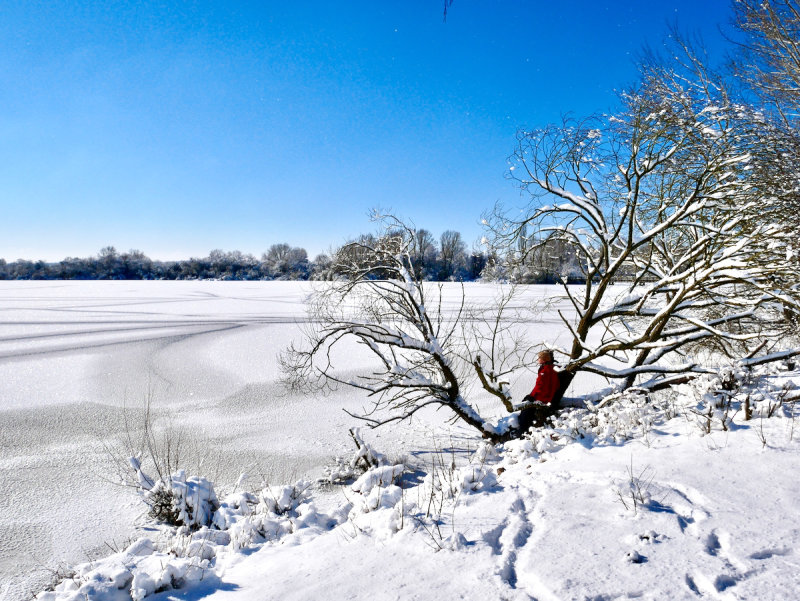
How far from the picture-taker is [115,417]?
9.64 m

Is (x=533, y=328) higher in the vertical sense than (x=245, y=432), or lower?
higher

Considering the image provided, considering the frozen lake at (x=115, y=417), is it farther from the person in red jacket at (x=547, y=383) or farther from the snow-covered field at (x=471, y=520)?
the person in red jacket at (x=547, y=383)

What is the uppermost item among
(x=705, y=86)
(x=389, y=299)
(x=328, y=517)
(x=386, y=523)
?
(x=705, y=86)

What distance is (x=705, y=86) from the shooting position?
631 centimetres

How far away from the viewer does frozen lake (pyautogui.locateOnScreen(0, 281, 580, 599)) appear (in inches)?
222

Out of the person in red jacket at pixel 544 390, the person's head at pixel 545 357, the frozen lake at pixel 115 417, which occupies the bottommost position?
the frozen lake at pixel 115 417

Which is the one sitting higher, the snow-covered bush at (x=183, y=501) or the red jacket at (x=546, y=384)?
the red jacket at (x=546, y=384)

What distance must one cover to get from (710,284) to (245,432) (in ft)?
27.1

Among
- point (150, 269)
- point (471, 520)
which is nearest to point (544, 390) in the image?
point (471, 520)

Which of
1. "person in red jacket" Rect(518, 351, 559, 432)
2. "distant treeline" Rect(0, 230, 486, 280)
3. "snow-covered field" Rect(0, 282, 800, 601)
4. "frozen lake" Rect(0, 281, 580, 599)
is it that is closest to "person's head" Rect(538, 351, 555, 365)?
"person in red jacket" Rect(518, 351, 559, 432)

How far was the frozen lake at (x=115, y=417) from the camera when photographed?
18.5 ft

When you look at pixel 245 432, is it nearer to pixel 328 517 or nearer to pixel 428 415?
pixel 428 415

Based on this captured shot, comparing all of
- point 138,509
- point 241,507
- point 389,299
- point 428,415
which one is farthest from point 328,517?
point 428,415

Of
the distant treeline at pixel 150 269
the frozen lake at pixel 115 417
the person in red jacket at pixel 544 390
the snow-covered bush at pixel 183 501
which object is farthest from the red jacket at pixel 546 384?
the distant treeline at pixel 150 269
